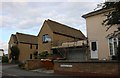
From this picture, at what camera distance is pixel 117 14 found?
15172 mm

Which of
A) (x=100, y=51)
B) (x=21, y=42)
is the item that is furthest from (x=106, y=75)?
(x=21, y=42)

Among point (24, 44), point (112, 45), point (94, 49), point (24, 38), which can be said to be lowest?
point (94, 49)

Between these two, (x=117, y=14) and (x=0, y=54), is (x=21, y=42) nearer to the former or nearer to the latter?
(x=0, y=54)

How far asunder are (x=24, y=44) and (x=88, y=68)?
39.8m

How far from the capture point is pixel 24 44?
187ft

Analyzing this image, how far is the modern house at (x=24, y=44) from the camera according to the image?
184 ft

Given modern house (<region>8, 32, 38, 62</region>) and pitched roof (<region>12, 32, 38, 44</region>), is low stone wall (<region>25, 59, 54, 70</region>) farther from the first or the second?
pitched roof (<region>12, 32, 38, 44</region>)

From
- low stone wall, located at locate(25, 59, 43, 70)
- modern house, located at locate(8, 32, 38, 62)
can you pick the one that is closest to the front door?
low stone wall, located at locate(25, 59, 43, 70)

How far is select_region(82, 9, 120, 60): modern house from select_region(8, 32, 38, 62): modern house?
3038cm

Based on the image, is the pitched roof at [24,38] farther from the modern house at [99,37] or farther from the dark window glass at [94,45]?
the dark window glass at [94,45]

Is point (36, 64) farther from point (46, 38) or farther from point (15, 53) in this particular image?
point (15, 53)

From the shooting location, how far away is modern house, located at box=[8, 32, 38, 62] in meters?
56.2

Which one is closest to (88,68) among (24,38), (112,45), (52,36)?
(112,45)

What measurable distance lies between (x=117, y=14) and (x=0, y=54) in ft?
173
